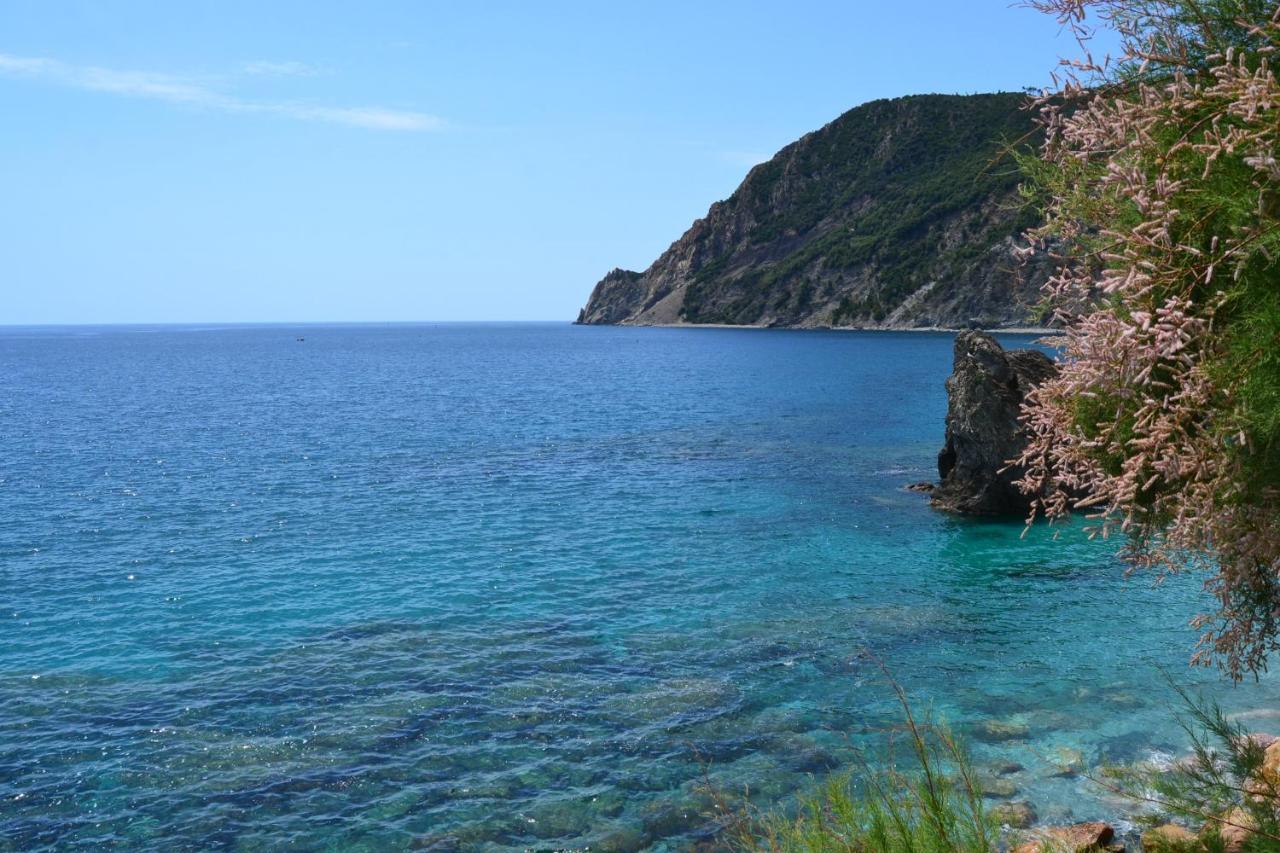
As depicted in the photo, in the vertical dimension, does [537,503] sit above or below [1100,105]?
below

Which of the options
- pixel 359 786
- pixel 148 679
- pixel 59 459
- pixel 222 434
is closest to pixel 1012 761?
pixel 359 786

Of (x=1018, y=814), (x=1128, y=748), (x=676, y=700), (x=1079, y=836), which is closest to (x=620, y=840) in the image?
(x=676, y=700)

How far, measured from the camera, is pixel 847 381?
310 feet

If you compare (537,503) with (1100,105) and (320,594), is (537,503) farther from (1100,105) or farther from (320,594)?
(1100,105)

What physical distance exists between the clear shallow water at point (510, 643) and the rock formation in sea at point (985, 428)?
1.98m

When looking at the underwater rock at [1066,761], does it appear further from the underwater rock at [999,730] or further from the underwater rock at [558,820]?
the underwater rock at [558,820]

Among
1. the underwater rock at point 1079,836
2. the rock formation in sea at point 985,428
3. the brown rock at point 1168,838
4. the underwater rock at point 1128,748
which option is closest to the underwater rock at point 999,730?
the underwater rock at point 1128,748

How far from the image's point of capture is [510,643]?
21.9 metres

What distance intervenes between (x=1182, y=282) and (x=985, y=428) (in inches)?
1177

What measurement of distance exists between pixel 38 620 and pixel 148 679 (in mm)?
6193

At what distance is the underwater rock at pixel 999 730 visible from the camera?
55.3ft

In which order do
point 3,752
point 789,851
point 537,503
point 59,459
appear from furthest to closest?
point 59,459 → point 537,503 → point 3,752 → point 789,851

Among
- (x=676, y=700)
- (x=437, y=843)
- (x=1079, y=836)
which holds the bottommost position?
(x=437, y=843)

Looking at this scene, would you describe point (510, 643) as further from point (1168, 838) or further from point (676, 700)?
point (1168, 838)
